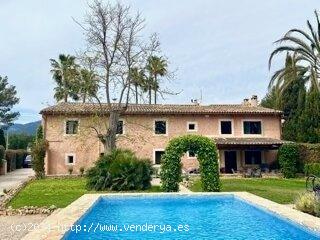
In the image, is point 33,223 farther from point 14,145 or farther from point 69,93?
point 14,145

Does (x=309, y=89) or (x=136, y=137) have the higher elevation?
(x=309, y=89)

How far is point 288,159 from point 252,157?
4.61 metres

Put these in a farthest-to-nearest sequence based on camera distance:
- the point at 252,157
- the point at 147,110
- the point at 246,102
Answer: the point at 246,102
the point at 252,157
the point at 147,110

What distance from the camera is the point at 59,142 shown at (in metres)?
31.8

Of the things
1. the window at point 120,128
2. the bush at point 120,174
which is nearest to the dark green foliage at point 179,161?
the bush at point 120,174

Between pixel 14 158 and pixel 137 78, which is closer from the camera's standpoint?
pixel 137 78

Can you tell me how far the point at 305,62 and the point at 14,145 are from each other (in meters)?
56.6

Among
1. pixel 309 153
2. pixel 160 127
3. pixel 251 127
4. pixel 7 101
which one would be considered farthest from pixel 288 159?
pixel 7 101

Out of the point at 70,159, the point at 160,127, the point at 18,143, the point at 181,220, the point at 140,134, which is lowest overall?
the point at 181,220

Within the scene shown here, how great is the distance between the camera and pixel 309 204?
10.5 metres

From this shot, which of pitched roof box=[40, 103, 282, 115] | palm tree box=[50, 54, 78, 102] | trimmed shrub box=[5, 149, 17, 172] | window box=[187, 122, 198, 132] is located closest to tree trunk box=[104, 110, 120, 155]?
pitched roof box=[40, 103, 282, 115]

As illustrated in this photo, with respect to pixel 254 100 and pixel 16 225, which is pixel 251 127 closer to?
pixel 254 100

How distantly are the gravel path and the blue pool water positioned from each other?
4.11 ft

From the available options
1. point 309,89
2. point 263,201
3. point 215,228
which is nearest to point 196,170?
point 309,89
